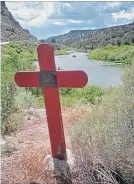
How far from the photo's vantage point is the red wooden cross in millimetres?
3748

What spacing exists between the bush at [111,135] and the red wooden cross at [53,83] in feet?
0.67

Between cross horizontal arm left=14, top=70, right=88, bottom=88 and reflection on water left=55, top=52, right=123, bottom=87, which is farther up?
cross horizontal arm left=14, top=70, right=88, bottom=88

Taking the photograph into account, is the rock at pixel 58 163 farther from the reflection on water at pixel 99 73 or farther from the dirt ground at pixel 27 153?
the reflection on water at pixel 99 73

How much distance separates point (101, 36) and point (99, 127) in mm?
29734

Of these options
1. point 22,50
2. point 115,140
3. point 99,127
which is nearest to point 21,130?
point 99,127

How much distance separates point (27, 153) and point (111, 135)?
1.30 m

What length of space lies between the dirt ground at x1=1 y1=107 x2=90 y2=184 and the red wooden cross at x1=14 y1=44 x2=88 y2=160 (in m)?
0.26

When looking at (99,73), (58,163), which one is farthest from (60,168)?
(99,73)

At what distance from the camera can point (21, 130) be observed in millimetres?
5254

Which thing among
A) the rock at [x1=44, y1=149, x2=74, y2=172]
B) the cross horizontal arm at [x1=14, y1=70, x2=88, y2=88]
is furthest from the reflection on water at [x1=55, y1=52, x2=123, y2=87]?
the rock at [x1=44, y1=149, x2=74, y2=172]

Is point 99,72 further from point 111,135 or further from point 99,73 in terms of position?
point 111,135

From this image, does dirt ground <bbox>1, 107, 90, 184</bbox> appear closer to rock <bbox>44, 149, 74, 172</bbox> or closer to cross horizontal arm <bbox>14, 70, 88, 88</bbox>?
rock <bbox>44, 149, 74, 172</bbox>

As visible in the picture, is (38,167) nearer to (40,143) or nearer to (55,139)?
(55,139)

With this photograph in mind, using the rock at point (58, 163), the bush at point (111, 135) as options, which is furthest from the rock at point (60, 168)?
the bush at point (111, 135)
